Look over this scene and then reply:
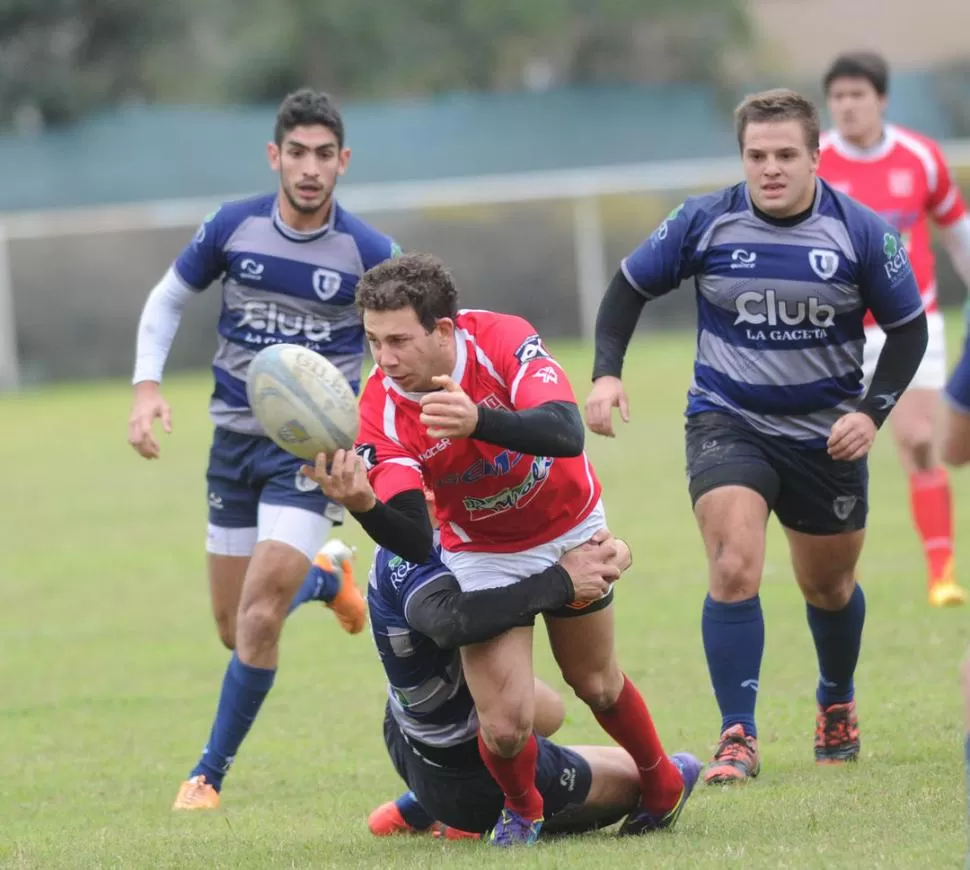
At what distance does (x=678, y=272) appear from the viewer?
6461mm

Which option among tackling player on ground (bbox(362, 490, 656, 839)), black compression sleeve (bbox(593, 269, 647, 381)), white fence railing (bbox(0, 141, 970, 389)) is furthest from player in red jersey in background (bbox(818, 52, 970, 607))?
white fence railing (bbox(0, 141, 970, 389))

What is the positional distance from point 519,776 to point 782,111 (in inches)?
96.8

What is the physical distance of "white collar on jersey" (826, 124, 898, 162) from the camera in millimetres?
9320

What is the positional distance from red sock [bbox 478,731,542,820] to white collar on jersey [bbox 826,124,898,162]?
4940 mm

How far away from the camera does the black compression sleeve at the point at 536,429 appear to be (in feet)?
15.7

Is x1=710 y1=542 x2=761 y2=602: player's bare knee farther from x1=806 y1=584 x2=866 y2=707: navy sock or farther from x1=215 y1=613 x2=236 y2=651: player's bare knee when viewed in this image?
x1=215 y1=613 x2=236 y2=651: player's bare knee

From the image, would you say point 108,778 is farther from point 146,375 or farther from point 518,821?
point 518,821

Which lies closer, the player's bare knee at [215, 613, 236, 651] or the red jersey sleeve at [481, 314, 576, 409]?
the red jersey sleeve at [481, 314, 576, 409]

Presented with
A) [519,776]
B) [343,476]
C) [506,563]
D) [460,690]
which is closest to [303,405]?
[343,476]

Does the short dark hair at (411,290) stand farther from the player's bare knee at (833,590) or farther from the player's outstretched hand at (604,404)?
the player's bare knee at (833,590)

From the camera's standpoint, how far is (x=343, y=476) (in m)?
4.82

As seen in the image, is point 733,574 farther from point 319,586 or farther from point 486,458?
point 319,586

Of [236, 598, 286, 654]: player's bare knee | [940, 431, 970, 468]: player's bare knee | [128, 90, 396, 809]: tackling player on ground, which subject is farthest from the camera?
[128, 90, 396, 809]: tackling player on ground

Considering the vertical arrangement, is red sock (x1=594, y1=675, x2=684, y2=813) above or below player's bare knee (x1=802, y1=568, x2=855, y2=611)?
below
